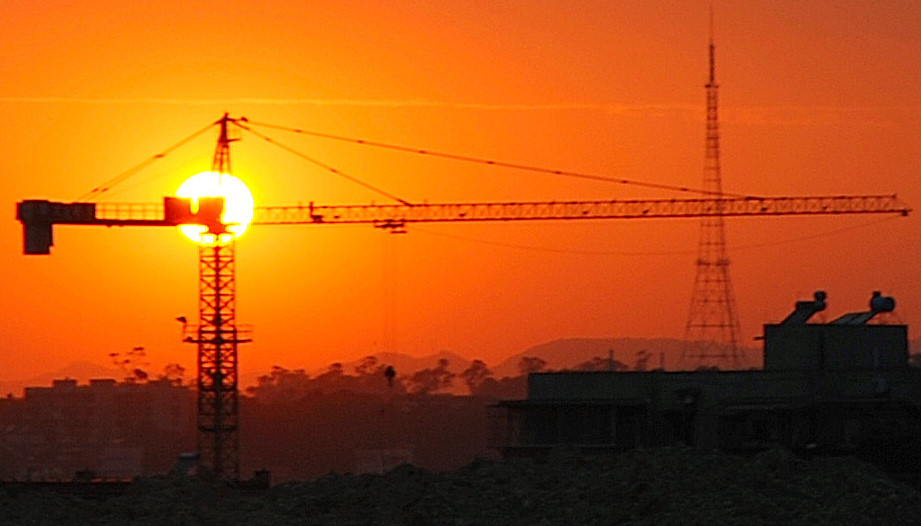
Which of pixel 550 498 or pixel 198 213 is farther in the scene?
pixel 198 213

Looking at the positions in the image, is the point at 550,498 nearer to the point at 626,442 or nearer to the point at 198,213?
the point at 626,442

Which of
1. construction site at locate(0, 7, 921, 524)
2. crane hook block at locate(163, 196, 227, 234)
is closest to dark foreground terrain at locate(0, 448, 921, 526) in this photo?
construction site at locate(0, 7, 921, 524)

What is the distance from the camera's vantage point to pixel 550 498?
6581 cm

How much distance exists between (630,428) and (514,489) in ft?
101

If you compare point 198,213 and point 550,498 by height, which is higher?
point 198,213

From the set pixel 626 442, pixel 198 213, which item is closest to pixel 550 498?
pixel 626 442

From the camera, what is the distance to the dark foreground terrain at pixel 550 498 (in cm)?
6278

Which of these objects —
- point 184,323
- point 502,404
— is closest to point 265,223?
point 184,323

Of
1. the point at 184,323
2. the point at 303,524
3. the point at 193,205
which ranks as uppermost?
the point at 193,205

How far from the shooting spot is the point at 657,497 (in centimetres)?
6391

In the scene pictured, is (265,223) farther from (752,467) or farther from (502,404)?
(752,467)

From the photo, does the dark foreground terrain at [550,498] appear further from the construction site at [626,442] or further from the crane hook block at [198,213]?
the crane hook block at [198,213]

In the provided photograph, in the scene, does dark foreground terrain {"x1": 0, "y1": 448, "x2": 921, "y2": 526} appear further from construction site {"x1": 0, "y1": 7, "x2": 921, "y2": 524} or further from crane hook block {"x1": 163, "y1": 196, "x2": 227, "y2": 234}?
crane hook block {"x1": 163, "y1": 196, "x2": 227, "y2": 234}

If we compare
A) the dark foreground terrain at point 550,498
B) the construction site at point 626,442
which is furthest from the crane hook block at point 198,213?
the dark foreground terrain at point 550,498
